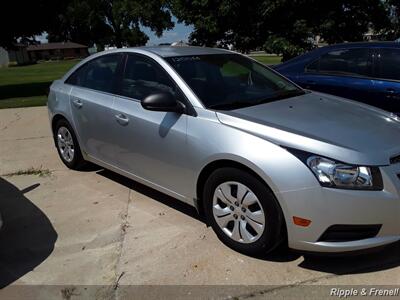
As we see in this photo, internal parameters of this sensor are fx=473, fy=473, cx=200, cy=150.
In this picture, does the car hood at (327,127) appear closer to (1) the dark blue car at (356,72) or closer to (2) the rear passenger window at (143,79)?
(2) the rear passenger window at (143,79)

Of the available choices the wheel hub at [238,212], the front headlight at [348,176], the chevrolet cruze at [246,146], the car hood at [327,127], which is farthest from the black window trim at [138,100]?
the front headlight at [348,176]

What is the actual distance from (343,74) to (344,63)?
0.16 meters

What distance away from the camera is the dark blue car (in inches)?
227

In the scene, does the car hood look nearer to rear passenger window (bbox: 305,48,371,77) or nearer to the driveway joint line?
the driveway joint line

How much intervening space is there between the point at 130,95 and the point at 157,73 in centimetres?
42

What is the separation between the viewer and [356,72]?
6.17m

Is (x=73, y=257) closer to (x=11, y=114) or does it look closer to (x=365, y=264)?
(x=365, y=264)

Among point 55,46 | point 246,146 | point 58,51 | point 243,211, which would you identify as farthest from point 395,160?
point 55,46

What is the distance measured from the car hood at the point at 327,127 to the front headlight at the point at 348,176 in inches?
1.7

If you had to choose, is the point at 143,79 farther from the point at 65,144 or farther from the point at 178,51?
the point at 65,144

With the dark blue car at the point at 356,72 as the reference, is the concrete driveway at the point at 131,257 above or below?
below

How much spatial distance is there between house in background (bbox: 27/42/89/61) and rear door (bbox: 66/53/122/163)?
93.1 meters

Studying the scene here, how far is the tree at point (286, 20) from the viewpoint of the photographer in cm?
1162

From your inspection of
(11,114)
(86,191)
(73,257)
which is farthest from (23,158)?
(11,114)
